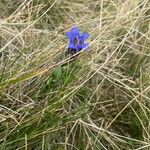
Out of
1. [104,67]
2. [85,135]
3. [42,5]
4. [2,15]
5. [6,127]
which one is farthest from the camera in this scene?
[42,5]

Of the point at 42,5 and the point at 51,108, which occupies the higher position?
the point at 42,5

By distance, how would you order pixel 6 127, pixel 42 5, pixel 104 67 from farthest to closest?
1. pixel 42 5
2. pixel 104 67
3. pixel 6 127

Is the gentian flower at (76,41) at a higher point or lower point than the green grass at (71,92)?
higher

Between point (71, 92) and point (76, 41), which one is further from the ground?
point (76, 41)

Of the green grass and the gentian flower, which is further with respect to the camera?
the gentian flower

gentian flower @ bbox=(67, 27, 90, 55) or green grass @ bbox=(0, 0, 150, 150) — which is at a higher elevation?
gentian flower @ bbox=(67, 27, 90, 55)

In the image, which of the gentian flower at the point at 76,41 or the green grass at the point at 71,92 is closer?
the green grass at the point at 71,92

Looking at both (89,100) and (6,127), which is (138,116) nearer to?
(89,100)

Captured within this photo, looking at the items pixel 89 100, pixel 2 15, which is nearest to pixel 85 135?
pixel 89 100
